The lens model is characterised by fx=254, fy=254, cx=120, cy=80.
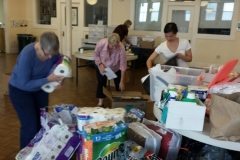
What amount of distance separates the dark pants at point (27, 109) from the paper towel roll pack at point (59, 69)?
16 centimetres

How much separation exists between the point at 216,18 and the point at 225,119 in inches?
282

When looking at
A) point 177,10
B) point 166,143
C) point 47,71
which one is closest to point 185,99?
point 166,143

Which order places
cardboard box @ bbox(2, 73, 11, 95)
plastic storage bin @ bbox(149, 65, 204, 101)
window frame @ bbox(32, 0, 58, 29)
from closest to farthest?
1. plastic storage bin @ bbox(149, 65, 204, 101)
2. cardboard box @ bbox(2, 73, 11, 95)
3. window frame @ bbox(32, 0, 58, 29)

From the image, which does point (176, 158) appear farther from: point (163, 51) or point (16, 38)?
point (16, 38)

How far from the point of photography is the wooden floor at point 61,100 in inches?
108

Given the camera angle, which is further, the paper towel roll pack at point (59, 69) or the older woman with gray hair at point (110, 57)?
the older woman with gray hair at point (110, 57)

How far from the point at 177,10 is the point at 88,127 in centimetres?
720

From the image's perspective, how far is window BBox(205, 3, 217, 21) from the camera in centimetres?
766

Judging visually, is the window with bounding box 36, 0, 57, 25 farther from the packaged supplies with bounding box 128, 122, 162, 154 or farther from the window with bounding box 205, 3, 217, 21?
the packaged supplies with bounding box 128, 122, 162, 154

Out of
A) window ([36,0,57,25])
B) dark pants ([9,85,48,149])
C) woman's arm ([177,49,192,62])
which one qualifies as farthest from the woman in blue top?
window ([36,0,57,25])

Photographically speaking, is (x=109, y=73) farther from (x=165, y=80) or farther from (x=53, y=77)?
(x=165, y=80)

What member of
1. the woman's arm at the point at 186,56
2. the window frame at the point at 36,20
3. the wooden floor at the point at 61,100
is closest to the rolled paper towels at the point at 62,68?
the wooden floor at the point at 61,100

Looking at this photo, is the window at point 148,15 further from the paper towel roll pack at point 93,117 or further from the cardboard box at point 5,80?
the paper towel roll pack at point 93,117

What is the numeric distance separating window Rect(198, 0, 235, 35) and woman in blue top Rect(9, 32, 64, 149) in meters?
6.62
